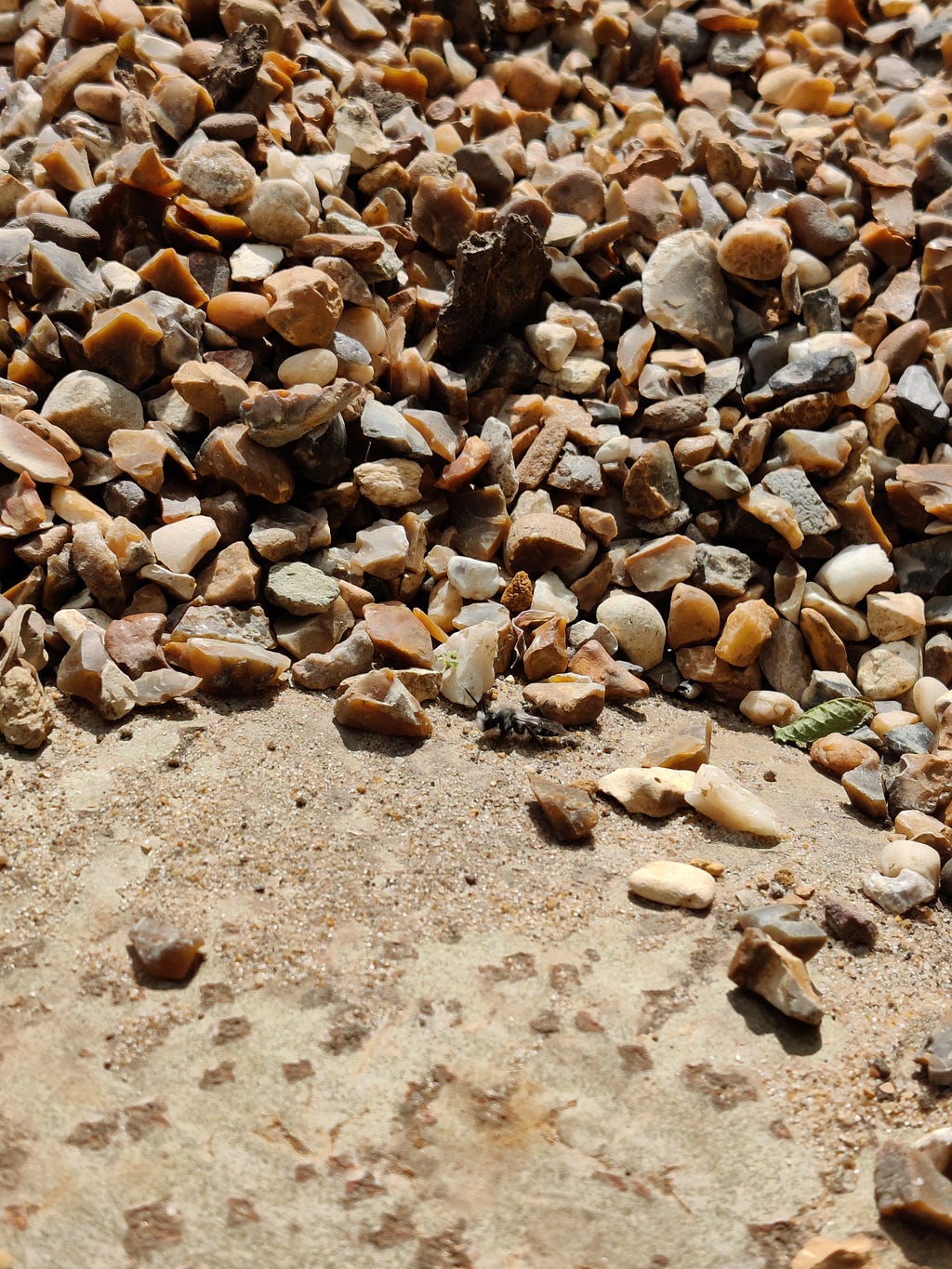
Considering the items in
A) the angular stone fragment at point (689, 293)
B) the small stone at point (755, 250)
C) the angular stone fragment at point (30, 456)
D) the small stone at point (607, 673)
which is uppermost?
the small stone at point (755, 250)

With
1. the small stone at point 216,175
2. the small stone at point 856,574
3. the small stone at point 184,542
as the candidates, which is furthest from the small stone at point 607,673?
the small stone at point 216,175

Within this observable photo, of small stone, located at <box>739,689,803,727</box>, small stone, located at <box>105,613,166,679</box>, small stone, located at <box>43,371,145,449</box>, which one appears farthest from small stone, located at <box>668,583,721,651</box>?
small stone, located at <box>43,371,145,449</box>

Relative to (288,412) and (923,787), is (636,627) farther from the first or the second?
(288,412)

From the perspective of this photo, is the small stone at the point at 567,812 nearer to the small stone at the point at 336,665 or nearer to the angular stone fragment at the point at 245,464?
the small stone at the point at 336,665

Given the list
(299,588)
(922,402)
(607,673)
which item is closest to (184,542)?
(299,588)

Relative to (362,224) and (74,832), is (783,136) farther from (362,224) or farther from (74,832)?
(74,832)

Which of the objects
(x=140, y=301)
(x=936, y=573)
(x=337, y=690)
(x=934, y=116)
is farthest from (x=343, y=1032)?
(x=934, y=116)
